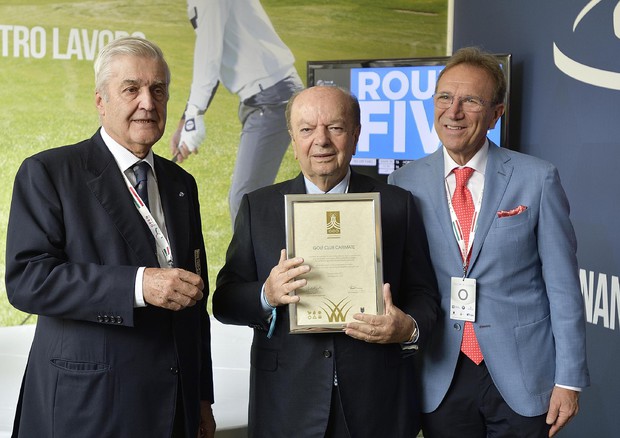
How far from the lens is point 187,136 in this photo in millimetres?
5938

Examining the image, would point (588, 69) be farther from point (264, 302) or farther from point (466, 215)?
point (264, 302)

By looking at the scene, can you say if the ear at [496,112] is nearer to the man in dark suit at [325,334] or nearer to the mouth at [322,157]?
the man in dark suit at [325,334]

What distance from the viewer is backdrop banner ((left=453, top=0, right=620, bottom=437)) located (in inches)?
143

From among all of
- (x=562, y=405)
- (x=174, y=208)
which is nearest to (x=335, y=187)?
(x=174, y=208)

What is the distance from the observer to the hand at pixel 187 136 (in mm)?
5906

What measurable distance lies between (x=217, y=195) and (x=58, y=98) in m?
1.41

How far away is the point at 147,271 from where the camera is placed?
5.49ft

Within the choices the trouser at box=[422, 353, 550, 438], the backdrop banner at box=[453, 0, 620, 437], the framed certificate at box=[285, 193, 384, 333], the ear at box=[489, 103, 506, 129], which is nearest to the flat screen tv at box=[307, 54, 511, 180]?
the backdrop banner at box=[453, 0, 620, 437]

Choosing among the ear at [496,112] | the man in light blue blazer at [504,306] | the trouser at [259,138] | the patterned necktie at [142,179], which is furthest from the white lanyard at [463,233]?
the trouser at [259,138]

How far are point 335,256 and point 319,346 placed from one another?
254 mm

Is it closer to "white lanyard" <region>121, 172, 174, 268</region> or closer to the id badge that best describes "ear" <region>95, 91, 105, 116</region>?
"white lanyard" <region>121, 172, 174, 268</region>

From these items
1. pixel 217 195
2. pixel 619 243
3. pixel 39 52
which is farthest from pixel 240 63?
pixel 619 243

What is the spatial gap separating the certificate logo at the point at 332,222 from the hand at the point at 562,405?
0.82 meters

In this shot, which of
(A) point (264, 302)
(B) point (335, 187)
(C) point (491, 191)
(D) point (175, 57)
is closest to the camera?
(A) point (264, 302)
